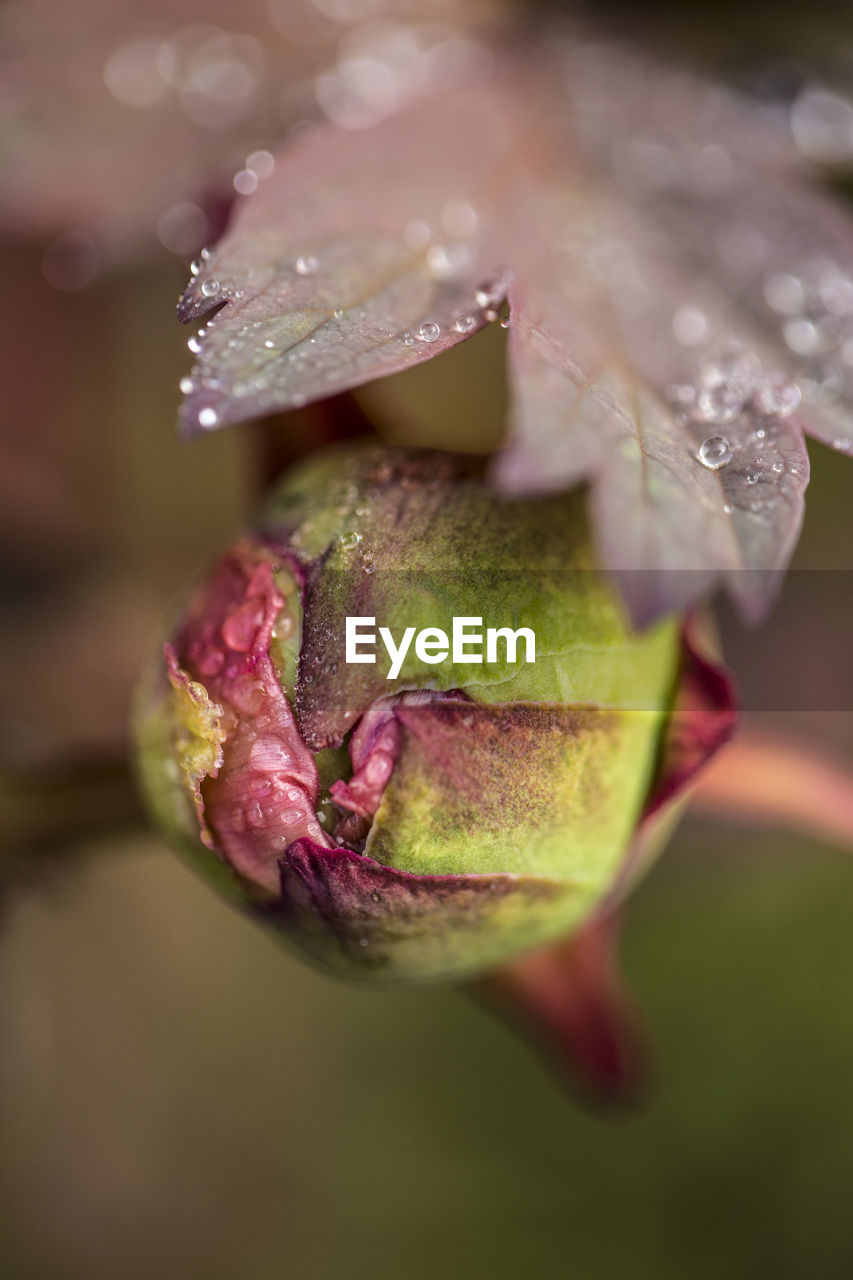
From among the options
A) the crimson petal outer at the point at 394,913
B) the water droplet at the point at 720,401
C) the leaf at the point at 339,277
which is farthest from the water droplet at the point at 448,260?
the crimson petal outer at the point at 394,913

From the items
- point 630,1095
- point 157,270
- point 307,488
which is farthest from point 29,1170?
point 307,488

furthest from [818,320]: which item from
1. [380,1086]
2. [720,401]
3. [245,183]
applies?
[380,1086]

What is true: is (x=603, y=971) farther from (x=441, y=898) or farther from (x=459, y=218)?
(x=459, y=218)

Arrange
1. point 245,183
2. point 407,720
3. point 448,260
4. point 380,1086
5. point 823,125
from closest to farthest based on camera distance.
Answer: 1. point 407,720
2. point 448,260
3. point 245,183
4. point 823,125
5. point 380,1086

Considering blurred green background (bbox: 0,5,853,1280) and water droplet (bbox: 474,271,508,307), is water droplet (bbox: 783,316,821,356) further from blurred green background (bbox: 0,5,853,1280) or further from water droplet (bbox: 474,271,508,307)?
blurred green background (bbox: 0,5,853,1280)

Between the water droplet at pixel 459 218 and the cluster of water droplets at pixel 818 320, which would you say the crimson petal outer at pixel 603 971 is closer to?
the cluster of water droplets at pixel 818 320

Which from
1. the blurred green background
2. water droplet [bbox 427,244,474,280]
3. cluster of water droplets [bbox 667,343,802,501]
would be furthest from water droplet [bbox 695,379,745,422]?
the blurred green background

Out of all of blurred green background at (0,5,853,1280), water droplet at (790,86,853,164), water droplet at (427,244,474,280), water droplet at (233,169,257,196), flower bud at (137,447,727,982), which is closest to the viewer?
flower bud at (137,447,727,982)
